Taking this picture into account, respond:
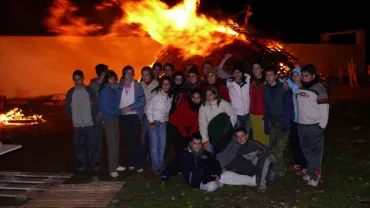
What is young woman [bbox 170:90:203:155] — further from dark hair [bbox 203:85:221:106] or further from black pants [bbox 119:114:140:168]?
black pants [bbox 119:114:140:168]

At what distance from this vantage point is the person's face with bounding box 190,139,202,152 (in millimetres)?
6336

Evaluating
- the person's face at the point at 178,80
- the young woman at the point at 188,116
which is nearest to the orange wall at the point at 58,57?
the person's face at the point at 178,80

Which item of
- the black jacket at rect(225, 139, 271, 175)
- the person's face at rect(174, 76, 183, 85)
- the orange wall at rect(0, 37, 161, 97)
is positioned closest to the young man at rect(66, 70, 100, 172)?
the person's face at rect(174, 76, 183, 85)

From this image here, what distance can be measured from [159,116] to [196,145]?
1.07 m

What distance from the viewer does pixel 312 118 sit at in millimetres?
6246

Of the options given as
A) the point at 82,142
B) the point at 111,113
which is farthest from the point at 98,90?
the point at 82,142

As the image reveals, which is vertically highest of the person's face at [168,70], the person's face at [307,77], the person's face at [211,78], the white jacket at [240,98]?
the person's face at [168,70]

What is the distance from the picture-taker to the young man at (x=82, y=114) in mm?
7363

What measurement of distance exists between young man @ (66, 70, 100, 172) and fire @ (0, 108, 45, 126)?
6133 millimetres

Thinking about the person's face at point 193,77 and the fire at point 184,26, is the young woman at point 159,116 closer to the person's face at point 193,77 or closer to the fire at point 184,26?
the person's face at point 193,77

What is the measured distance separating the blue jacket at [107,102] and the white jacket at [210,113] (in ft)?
5.33

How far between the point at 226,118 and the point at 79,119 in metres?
2.81

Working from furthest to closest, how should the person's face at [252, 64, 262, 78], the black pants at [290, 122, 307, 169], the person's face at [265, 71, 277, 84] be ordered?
the black pants at [290, 122, 307, 169]
the person's face at [252, 64, 262, 78]
the person's face at [265, 71, 277, 84]

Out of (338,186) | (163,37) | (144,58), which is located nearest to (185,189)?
(338,186)
